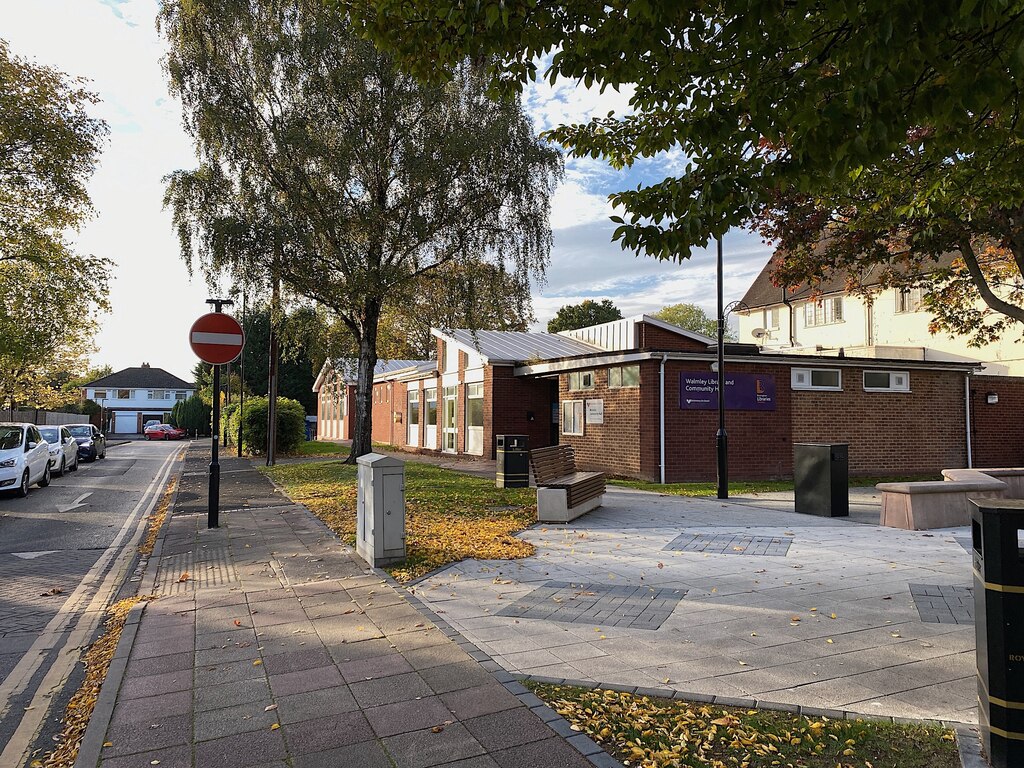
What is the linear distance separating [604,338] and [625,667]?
23900mm

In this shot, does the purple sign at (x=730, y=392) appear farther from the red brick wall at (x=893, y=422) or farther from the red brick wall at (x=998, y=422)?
the red brick wall at (x=998, y=422)

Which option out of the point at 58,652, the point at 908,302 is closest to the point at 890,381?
the point at 908,302

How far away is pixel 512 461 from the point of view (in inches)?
618

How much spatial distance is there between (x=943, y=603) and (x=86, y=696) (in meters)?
6.70

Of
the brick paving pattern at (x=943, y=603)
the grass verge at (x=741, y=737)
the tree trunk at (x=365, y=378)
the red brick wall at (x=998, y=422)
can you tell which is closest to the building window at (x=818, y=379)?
the red brick wall at (x=998, y=422)

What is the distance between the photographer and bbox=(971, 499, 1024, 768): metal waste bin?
3.02 m

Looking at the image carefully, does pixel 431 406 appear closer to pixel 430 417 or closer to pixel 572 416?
pixel 430 417

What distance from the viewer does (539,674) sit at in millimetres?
4457

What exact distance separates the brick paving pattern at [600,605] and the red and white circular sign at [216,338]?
6.47 m

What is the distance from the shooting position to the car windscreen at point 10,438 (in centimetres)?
1572

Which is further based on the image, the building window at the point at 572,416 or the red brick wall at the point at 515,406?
the red brick wall at the point at 515,406

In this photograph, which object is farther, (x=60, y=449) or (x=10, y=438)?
(x=60, y=449)

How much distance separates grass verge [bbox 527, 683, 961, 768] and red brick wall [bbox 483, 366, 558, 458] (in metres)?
20.8

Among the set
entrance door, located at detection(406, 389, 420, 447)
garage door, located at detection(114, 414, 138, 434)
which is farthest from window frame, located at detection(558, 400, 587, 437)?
garage door, located at detection(114, 414, 138, 434)
